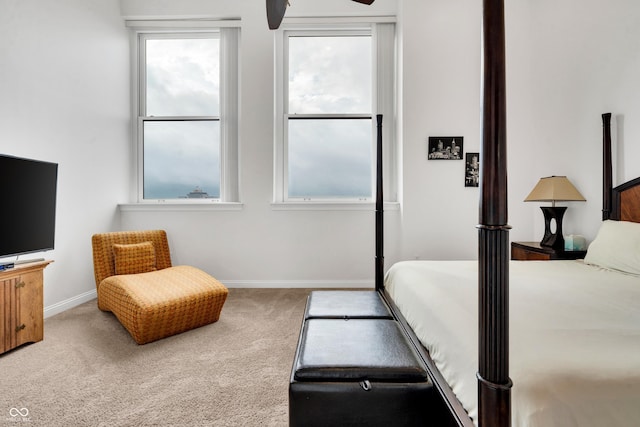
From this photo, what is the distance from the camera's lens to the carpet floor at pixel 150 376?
1.52m

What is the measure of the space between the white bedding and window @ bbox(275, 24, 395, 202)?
7.48 feet

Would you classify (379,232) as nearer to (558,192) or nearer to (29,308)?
(558,192)

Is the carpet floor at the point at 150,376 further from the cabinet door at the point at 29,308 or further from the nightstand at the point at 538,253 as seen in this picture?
the nightstand at the point at 538,253

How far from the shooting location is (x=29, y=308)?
2.26 m

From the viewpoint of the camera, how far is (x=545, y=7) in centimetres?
327

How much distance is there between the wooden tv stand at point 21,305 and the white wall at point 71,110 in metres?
0.64

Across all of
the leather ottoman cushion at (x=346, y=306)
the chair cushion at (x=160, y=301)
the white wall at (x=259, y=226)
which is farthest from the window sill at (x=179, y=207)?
the leather ottoman cushion at (x=346, y=306)

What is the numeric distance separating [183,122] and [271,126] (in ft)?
3.71

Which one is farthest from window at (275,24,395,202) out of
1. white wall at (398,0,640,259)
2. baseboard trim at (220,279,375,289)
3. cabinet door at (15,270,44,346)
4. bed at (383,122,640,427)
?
cabinet door at (15,270,44,346)

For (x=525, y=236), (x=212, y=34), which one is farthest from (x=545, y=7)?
(x=212, y=34)

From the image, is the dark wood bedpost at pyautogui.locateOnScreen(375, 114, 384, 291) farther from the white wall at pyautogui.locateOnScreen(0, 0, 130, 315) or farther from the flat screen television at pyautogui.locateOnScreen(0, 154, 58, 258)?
the white wall at pyautogui.locateOnScreen(0, 0, 130, 315)

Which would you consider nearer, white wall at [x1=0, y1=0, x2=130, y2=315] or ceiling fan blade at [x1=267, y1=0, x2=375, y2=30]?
ceiling fan blade at [x1=267, y1=0, x2=375, y2=30]

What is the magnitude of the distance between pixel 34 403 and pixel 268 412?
118 cm

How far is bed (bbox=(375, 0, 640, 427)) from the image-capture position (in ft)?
2.23
